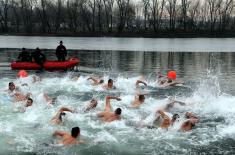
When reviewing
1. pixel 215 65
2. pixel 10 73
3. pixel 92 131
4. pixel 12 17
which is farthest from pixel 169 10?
pixel 92 131

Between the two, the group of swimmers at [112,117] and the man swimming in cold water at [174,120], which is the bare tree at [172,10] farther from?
the man swimming in cold water at [174,120]

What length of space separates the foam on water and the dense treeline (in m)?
76.4

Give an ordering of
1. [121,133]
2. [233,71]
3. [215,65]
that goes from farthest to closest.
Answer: [215,65], [233,71], [121,133]

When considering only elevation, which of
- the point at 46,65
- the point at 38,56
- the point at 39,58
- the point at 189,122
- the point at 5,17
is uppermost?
the point at 5,17

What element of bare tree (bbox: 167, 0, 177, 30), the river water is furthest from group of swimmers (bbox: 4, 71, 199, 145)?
bare tree (bbox: 167, 0, 177, 30)

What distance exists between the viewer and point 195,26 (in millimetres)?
102250

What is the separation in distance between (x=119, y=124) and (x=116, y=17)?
307ft

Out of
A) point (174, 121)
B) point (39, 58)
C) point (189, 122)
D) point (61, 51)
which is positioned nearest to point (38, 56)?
point (39, 58)

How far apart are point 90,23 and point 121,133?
92787 millimetres

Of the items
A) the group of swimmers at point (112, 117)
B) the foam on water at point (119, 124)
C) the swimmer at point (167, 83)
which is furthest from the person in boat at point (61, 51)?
the group of swimmers at point (112, 117)

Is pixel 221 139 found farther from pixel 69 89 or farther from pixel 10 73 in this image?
pixel 10 73

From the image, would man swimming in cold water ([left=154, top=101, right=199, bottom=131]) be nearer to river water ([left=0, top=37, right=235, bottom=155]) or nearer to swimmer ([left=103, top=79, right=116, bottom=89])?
river water ([left=0, top=37, right=235, bottom=155])

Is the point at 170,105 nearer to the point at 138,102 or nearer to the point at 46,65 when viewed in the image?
the point at 138,102

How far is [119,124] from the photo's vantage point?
14414mm
